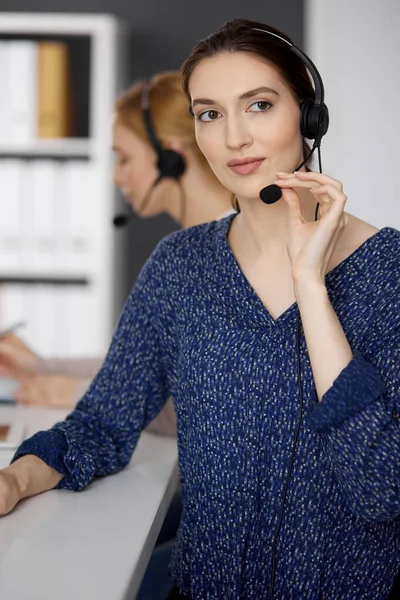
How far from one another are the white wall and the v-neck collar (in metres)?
Answer: 0.58

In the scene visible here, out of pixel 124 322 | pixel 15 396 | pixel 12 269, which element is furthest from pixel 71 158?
pixel 124 322

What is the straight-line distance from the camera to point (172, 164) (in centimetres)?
206

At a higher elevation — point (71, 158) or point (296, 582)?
point (71, 158)

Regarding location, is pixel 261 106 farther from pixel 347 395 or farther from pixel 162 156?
pixel 162 156

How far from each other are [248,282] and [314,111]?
0.27 meters

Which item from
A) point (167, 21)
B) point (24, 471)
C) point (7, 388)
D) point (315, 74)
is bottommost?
point (7, 388)

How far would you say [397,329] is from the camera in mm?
1131

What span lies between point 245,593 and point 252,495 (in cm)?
14

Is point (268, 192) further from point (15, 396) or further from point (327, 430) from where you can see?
point (15, 396)

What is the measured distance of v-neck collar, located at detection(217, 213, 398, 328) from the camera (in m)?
1.20

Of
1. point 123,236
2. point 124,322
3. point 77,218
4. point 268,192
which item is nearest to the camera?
point 268,192

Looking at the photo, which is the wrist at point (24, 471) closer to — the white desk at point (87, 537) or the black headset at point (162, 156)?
the white desk at point (87, 537)

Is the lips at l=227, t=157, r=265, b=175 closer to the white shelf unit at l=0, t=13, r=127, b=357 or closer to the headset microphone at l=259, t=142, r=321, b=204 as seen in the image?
the headset microphone at l=259, t=142, r=321, b=204

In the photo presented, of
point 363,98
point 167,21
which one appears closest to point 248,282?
point 363,98
